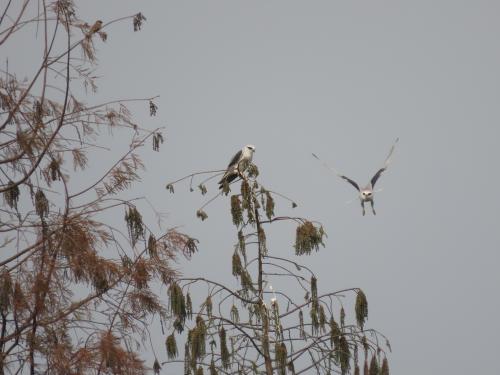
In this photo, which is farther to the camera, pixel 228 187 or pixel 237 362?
pixel 228 187

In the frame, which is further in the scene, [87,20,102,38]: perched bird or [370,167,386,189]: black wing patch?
[370,167,386,189]: black wing patch

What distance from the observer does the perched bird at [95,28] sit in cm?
1239

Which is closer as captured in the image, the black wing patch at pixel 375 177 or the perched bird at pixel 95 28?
the perched bird at pixel 95 28

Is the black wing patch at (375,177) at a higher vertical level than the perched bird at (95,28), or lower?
higher

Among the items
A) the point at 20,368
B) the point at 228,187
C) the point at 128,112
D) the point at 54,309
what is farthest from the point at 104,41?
the point at 20,368

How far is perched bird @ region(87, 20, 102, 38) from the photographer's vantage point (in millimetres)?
12391

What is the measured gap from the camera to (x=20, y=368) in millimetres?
10469

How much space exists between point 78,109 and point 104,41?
105 cm

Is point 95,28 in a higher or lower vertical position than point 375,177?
lower

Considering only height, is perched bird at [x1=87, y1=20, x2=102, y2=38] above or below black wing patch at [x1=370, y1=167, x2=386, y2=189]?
below

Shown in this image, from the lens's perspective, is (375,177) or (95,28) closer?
(95,28)

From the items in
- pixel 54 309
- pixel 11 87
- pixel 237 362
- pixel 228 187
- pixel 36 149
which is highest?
pixel 11 87

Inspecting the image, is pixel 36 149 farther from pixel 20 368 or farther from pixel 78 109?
pixel 20 368

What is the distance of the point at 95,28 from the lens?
12.4 metres
